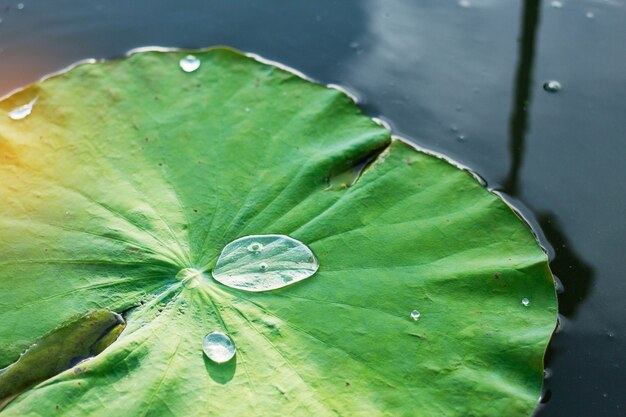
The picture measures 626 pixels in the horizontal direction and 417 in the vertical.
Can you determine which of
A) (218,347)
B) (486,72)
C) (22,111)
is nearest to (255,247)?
(218,347)

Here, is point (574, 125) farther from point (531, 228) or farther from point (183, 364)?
point (183, 364)

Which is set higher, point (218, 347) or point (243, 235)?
point (243, 235)

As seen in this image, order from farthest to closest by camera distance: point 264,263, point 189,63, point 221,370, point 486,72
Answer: point 486,72, point 189,63, point 264,263, point 221,370

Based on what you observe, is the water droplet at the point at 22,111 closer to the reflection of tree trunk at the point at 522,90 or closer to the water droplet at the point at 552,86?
the reflection of tree trunk at the point at 522,90

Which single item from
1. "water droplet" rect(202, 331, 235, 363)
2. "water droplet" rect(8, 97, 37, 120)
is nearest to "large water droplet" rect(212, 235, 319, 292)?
"water droplet" rect(202, 331, 235, 363)

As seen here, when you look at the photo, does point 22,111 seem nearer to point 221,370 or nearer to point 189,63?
point 189,63

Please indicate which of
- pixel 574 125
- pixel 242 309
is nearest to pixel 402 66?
pixel 574 125

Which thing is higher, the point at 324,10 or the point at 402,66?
the point at 324,10
